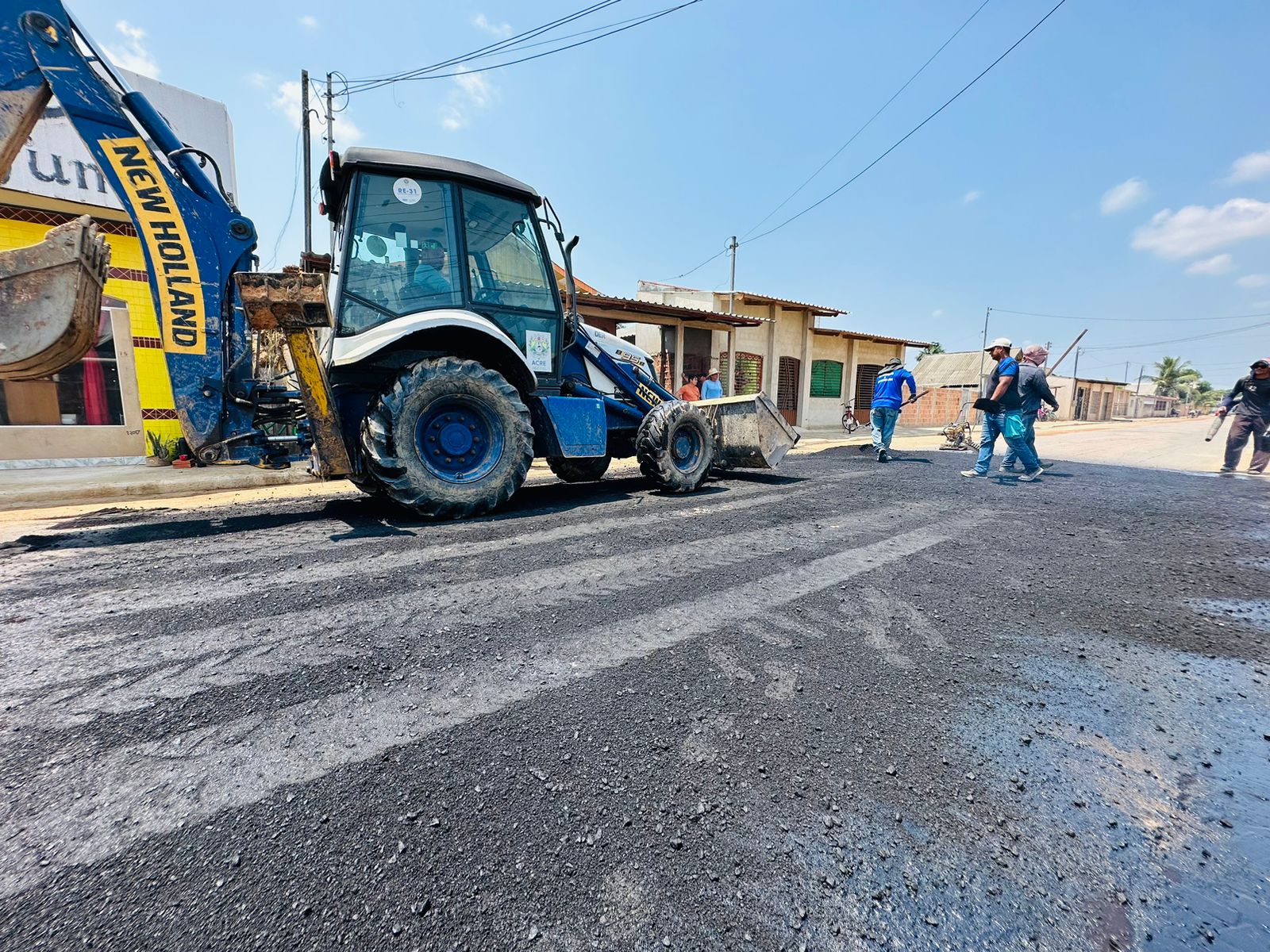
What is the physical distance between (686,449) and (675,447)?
19 centimetres

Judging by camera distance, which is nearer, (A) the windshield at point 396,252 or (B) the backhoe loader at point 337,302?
(B) the backhoe loader at point 337,302

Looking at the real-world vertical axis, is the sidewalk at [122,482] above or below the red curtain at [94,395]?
below

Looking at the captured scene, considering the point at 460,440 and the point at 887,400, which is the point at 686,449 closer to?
the point at 460,440

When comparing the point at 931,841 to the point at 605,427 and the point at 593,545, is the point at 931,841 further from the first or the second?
the point at 605,427

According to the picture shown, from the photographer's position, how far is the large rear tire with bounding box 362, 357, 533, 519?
396 centimetres

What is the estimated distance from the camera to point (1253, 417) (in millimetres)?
7500

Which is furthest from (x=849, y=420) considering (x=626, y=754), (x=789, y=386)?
(x=626, y=754)

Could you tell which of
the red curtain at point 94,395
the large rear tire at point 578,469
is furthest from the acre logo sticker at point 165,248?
the red curtain at point 94,395

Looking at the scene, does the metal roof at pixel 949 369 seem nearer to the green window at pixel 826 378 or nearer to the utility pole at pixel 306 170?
the green window at pixel 826 378

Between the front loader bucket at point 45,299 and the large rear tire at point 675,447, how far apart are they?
4.35 meters

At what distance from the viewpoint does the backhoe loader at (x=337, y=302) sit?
3.55m

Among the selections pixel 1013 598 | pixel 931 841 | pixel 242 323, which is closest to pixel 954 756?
pixel 931 841

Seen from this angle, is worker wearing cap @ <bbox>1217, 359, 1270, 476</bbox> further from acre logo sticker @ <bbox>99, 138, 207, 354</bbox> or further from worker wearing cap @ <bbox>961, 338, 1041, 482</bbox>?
acre logo sticker @ <bbox>99, 138, 207, 354</bbox>

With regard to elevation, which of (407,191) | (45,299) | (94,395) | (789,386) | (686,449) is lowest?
(686,449)
